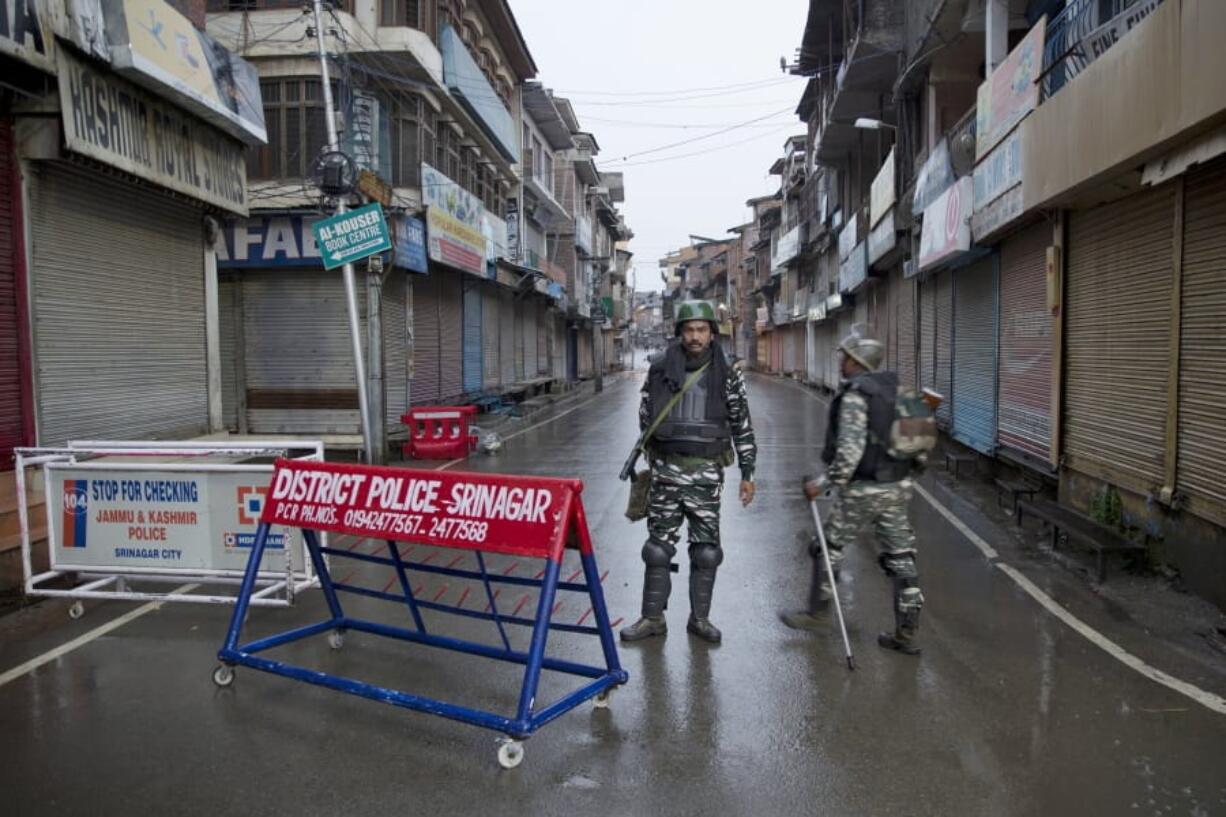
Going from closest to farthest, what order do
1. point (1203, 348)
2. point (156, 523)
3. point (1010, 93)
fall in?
1. point (156, 523)
2. point (1203, 348)
3. point (1010, 93)

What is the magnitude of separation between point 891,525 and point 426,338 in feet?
52.7

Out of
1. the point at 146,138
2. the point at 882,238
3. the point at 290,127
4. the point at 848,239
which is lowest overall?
the point at 146,138

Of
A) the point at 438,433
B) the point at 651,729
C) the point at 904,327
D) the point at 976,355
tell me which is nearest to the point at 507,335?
the point at 904,327

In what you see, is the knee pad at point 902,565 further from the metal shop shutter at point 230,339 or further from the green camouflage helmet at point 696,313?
the metal shop shutter at point 230,339

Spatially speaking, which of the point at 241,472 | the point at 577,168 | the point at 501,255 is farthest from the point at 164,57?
the point at 577,168

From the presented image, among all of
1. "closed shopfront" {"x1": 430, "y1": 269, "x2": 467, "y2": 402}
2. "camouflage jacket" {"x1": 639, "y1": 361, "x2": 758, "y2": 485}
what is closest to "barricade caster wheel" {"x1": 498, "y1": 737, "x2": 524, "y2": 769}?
"camouflage jacket" {"x1": 639, "y1": 361, "x2": 758, "y2": 485}

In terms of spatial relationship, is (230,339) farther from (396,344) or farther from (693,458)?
(693,458)

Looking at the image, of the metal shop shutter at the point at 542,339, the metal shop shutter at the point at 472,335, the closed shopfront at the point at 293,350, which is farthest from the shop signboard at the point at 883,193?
the metal shop shutter at the point at 542,339

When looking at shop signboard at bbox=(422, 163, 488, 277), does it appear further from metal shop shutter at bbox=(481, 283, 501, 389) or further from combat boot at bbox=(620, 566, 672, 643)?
combat boot at bbox=(620, 566, 672, 643)

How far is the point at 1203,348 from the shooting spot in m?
6.38

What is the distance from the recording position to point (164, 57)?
8.89 m

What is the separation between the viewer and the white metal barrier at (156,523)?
6.05 meters

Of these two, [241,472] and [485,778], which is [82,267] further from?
[485,778]

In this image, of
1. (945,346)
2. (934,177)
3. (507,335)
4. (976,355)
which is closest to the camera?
(976,355)
